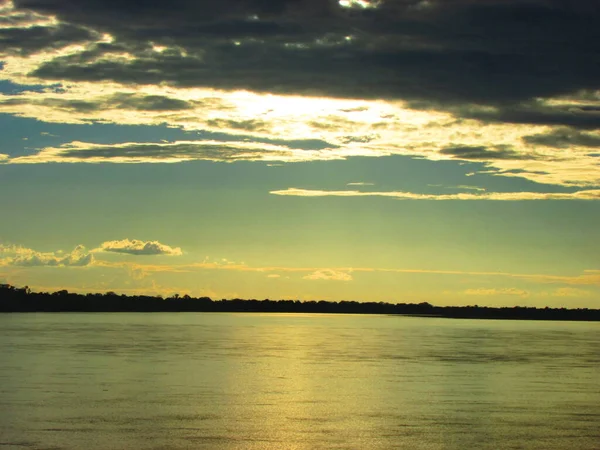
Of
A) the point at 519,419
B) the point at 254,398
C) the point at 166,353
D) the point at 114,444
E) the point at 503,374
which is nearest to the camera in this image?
the point at 114,444

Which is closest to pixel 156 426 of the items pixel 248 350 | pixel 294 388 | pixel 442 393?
pixel 294 388

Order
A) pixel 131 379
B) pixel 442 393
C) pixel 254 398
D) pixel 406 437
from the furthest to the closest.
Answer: pixel 131 379, pixel 442 393, pixel 254 398, pixel 406 437

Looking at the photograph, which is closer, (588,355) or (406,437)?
(406,437)

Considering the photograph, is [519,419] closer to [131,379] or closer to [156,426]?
[156,426]

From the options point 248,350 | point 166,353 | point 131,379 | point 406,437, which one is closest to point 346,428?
point 406,437

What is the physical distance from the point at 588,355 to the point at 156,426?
5245 cm

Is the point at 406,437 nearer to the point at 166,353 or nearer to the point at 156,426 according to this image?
the point at 156,426

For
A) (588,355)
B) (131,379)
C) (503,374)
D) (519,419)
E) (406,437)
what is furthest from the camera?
(588,355)

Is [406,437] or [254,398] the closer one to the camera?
[406,437]

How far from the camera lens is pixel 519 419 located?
35438mm

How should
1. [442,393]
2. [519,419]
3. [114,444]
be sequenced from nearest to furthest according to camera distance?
1. [114,444]
2. [519,419]
3. [442,393]

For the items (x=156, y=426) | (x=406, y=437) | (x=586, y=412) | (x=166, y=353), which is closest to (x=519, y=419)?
(x=586, y=412)

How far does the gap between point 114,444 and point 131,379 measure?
19485 mm

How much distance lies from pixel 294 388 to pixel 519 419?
1304 centimetres
